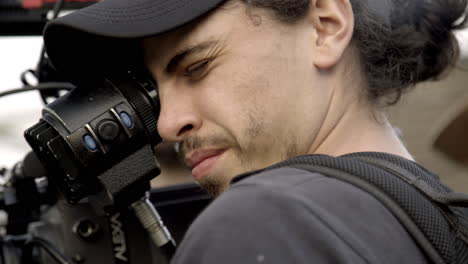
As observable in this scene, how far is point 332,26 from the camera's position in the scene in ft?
3.55

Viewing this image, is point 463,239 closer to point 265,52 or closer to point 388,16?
point 265,52

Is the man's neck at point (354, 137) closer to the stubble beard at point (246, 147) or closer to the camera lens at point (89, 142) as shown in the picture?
the stubble beard at point (246, 147)

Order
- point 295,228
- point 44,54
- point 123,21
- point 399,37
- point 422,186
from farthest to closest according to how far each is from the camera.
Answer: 1. point 44,54
2. point 399,37
3. point 123,21
4. point 422,186
5. point 295,228

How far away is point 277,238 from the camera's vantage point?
25.1 inches

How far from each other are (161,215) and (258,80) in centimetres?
45

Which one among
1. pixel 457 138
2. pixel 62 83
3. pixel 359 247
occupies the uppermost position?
pixel 359 247

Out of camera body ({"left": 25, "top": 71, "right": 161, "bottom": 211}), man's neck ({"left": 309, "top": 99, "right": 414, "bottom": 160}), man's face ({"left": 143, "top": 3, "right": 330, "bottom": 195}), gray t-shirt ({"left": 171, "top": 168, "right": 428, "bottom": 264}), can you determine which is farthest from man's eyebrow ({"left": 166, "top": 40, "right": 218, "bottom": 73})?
gray t-shirt ({"left": 171, "top": 168, "right": 428, "bottom": 264})

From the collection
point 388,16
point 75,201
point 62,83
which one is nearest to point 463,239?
point 388,16

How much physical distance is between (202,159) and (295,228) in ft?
1.48

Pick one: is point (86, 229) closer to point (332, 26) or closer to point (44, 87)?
point (44, 87)

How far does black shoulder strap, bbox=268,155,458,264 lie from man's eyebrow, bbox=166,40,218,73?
319mm

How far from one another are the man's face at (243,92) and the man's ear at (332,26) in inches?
0.9

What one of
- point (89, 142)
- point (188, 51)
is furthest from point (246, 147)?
point (89, 142)

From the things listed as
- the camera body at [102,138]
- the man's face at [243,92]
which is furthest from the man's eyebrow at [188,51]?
the camera body at [102,138]
